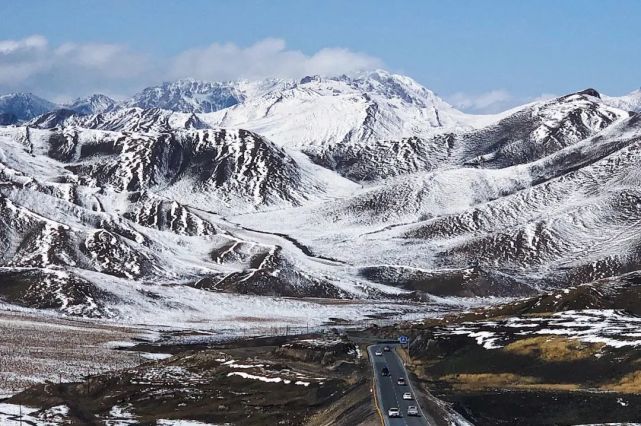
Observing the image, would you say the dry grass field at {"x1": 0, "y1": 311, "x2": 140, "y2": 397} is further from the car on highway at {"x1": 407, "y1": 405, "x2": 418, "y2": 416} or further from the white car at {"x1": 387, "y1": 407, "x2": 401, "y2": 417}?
the car on highway at {"x1": 407, "y1": 405, "x2": 418, "y2": 416}

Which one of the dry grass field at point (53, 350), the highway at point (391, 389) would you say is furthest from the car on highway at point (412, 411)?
the dry grass field at point (53, 350)

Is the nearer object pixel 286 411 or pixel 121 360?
pixel 286 411

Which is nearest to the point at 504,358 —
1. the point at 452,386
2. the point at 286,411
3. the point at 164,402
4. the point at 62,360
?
the point at 452,386

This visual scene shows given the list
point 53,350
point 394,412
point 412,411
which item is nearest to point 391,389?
point 412,411

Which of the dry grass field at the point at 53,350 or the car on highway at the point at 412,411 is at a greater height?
the dry grass field at the point at 53,350

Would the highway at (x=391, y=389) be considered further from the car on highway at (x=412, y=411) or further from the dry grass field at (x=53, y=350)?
the dry grass field at (x=53, y=350)

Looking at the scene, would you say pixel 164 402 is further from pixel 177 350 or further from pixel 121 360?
pixel 177 350

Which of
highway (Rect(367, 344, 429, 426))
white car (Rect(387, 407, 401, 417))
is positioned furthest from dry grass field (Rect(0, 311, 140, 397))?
white car (Rect(387, 407, 401, 417))

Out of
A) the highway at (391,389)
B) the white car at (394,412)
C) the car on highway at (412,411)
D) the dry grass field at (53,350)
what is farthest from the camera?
the dry grass field at (53,350)

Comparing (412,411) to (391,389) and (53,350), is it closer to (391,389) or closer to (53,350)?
(391,389)
